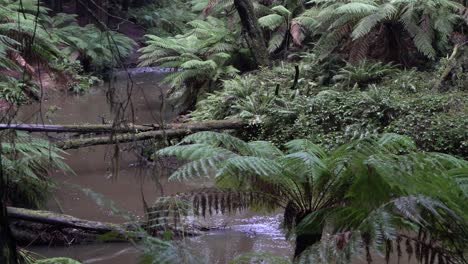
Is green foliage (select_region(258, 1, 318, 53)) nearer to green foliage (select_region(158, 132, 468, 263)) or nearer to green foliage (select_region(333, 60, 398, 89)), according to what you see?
green foliage (select_region(333, 60, 398, 89))

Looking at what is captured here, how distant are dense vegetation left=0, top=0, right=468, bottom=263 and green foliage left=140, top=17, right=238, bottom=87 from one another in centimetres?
3

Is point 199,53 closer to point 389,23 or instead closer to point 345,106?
point 389,23

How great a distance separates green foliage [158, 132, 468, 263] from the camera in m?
1.90

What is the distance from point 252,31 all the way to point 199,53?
1.15m

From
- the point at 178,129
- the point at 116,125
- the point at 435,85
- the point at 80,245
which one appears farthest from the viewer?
the point at 435,85

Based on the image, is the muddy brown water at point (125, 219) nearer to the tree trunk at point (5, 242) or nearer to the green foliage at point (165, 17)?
the tree trunk at point (5, 242)

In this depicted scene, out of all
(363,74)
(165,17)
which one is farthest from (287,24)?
(165,17)

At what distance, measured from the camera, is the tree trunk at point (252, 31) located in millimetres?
9164

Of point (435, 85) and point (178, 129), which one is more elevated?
point (435, 85)

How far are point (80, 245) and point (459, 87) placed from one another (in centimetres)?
513

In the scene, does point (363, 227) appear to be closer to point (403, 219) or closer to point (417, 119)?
point (403, 219)

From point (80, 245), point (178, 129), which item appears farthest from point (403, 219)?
point (178, 129)

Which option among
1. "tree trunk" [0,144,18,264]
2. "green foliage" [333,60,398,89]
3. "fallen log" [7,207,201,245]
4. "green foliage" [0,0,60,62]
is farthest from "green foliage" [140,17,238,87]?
"tree trunk" [0,144,18,264]

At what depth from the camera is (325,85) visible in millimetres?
8070
